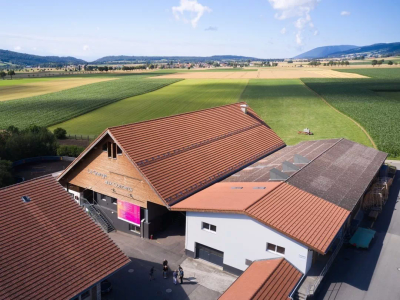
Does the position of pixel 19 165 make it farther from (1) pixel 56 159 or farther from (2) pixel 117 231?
(2) pixel 117 231

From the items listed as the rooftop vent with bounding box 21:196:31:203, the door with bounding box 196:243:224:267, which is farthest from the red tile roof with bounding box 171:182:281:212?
the rooftop vent with bounding box 21:196:31:203

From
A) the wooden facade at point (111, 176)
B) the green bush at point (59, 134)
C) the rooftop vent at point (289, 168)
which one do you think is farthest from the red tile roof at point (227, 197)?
the green bush at point (59, 134)

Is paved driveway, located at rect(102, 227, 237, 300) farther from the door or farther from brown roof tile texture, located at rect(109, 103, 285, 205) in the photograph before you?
brown roof tile texture, located at rect(109, 103, 285, 205)

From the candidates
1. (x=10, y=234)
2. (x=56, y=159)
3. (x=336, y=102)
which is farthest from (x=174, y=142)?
(x=336, y=102)

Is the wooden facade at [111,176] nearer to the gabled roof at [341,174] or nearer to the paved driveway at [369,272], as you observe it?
the gabled roof at [341,174]

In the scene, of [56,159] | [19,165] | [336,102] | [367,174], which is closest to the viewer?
[367,174]

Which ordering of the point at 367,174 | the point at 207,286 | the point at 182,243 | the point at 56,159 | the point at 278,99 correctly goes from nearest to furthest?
the point at 207,286, the point at 182,243, the point at 367,174, the point at 56,159, the point at 278,99
